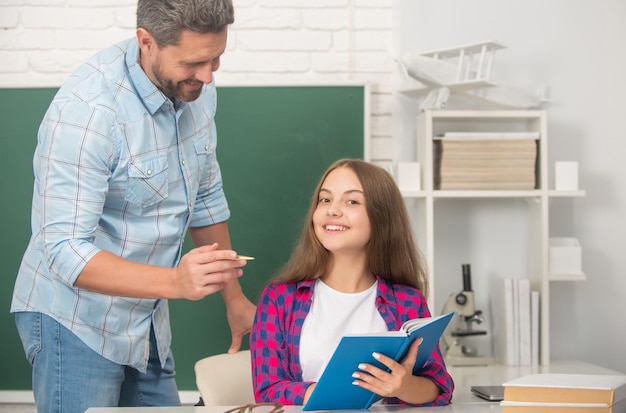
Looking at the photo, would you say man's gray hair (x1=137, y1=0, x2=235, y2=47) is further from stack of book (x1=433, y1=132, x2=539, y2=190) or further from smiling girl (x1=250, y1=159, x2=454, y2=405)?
stack of book (x1=433, y1=132, x2=539, y2=190)

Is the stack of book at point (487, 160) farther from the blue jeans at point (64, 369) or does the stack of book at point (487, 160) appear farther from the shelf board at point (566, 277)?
the blue jeans at point (64, 369)

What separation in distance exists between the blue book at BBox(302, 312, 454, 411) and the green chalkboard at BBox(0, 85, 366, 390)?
130 centimetres

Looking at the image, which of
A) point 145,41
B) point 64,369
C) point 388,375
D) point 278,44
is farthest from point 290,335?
point 278,44

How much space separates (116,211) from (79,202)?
6.4 inches

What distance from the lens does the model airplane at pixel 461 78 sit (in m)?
2.54

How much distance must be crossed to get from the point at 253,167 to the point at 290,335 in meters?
1.07

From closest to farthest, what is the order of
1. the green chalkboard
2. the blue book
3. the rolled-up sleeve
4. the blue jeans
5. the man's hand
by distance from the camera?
1. the blue book
2. the man's hand
3. the rolled-up sleeve
4. the blue jeans
5. the green chalkboard

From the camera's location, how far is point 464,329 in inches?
105

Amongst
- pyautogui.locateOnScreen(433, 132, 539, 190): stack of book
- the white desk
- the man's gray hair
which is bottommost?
the white desk

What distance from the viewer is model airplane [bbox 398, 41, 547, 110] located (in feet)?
8.34

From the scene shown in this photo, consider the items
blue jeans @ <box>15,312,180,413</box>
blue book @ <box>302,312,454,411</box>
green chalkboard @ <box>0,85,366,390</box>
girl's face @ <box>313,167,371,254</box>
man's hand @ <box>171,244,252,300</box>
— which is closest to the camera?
blue book @ <box>302,312,454,411</box>

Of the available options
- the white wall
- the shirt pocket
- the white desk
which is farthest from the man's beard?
the white wall

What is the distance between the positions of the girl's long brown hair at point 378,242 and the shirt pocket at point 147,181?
36 cm

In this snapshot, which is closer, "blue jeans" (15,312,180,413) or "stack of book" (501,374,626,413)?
"stack of book" (501,374,626,413)
